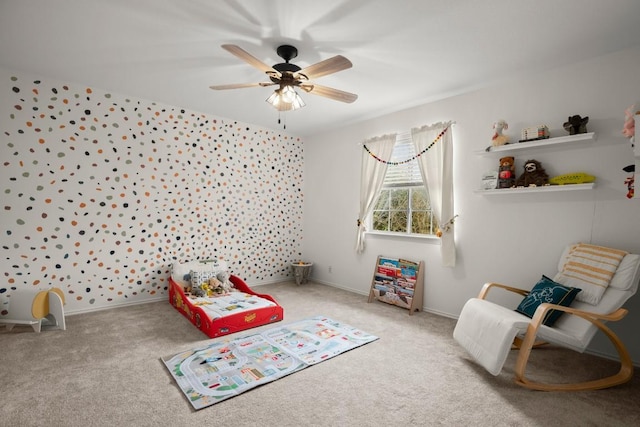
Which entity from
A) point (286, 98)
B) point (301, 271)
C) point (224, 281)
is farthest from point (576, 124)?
point (224, 281)

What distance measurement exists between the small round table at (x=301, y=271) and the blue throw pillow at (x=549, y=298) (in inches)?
123

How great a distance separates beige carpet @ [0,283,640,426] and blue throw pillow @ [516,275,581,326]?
414 millimetres

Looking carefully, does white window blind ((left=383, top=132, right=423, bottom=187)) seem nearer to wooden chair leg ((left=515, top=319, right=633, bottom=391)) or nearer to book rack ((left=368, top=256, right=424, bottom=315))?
book rack ((left=368, top=256, right=424, bottom=315))

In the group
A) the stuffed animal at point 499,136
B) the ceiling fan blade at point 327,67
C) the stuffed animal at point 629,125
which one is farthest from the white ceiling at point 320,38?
the stuffed animal at point 629,125

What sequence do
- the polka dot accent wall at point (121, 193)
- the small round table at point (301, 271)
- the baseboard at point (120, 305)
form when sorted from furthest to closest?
the small round table at point (301, 271), the baseboard at point (120, 305), the polka dot accent wall at point (121, 193)

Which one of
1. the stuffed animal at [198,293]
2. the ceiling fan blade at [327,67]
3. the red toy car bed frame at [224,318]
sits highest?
the ceiling fan blade at [327,67]

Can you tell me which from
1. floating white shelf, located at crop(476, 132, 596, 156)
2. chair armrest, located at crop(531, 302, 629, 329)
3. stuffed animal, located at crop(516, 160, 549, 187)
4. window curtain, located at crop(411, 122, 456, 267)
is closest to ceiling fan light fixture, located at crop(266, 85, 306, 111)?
window curtain, located at crop(411, 122, 456, 267)

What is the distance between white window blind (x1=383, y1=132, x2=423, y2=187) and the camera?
13.5ft

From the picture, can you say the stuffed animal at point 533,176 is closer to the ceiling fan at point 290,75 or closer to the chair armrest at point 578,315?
the chair armrest at point 578,315

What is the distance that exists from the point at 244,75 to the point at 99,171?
2.09 meters

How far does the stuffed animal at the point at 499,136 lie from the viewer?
10.3 ft

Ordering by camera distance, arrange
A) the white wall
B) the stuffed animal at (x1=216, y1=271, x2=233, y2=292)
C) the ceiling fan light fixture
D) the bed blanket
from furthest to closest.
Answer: the stuffed animal at (x1=216, y1=271, x2=233, y2=292) → the bed blanket → the ceiling fan light fixture → the white wall

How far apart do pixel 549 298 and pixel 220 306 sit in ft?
9.85

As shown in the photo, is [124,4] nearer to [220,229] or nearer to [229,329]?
[229,329]
